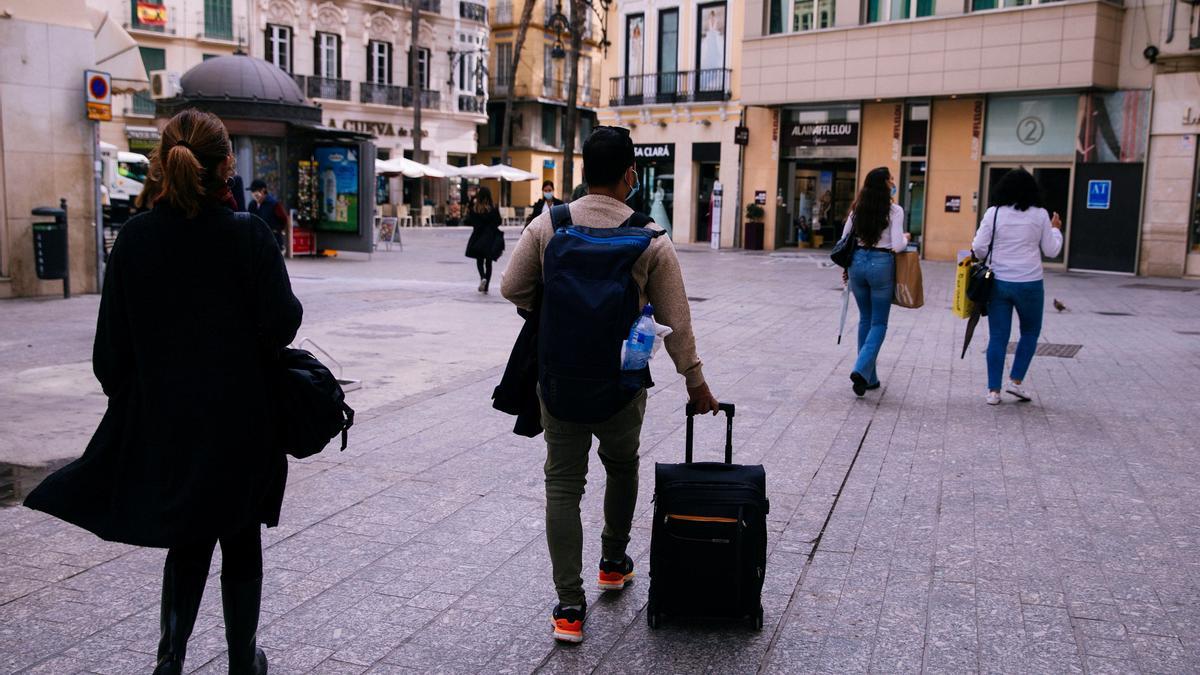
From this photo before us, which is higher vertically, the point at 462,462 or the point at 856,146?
the point at 856,146

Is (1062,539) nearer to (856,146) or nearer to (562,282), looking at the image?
(562,282)

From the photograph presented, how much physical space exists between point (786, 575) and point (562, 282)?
1679mm

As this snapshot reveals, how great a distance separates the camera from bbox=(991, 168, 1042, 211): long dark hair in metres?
7.91

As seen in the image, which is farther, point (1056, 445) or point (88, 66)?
point (88, 66)

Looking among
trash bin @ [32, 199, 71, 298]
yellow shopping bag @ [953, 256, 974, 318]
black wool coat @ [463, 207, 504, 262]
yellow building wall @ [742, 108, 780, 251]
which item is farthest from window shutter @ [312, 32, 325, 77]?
yellow shopping bag @ [953, 256, 974, 318]

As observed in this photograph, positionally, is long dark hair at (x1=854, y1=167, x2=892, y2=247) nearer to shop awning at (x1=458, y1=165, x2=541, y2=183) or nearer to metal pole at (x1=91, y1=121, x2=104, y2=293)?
metal pole at (x1=91, y1=121, x2=104, y2=293)

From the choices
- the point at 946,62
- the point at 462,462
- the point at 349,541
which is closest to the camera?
the point at 349,541

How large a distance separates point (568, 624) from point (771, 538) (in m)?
1.47

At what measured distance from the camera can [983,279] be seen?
786cm

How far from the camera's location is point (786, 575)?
437 centimetres

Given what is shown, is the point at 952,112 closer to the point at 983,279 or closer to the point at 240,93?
the point at 240,93

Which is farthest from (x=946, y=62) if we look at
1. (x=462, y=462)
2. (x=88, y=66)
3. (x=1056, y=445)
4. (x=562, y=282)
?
(x=562, y=282)

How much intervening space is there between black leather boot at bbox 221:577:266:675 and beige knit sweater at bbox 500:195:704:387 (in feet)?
4.10

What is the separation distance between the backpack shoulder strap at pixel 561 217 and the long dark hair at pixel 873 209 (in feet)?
16.1
